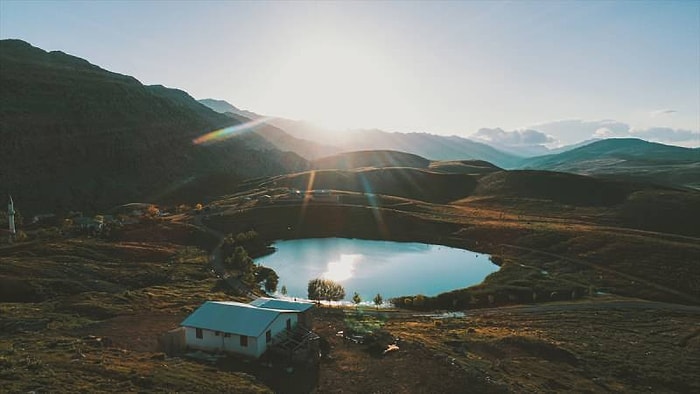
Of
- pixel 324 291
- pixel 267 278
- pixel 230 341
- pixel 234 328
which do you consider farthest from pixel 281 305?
pixel 267 278

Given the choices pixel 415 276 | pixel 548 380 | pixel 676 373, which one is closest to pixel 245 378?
pixel 548 380

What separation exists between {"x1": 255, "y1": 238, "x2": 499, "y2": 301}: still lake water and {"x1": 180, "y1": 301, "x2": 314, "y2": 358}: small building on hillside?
36.8 meters

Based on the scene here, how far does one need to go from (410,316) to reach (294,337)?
28593mm

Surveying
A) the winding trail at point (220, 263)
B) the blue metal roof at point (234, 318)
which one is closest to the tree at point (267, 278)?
the winding trail at point (220, 263)

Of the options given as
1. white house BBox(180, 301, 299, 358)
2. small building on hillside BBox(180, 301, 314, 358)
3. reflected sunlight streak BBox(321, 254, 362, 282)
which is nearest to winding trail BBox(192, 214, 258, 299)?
reflected sunlight streak BBox(321, 254, 362, 282)

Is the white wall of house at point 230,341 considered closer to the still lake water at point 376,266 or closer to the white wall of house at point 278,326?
the white wall of house at point 278,326

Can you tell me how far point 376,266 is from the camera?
357 ft

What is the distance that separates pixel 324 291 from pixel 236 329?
114 feet

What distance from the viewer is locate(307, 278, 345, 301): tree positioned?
79.3 metres

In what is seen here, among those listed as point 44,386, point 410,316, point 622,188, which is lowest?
point 410,316

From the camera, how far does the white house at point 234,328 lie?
150 ft

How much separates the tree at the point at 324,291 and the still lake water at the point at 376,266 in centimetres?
469

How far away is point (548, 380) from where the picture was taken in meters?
44.6

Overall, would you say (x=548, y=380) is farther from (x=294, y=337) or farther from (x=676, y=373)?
(x=294, y=337)
